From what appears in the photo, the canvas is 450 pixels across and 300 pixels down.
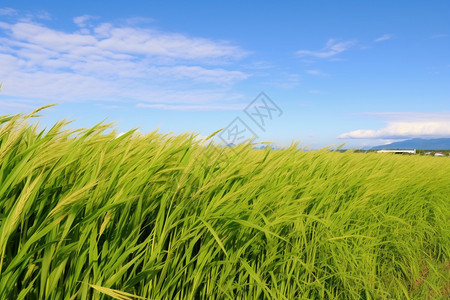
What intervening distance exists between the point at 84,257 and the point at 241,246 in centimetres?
67

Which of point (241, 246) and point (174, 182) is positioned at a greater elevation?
point (174, 182)

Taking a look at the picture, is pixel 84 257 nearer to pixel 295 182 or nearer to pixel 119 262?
pixel 119 262

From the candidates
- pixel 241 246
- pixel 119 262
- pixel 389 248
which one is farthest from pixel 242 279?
pixel 389 248

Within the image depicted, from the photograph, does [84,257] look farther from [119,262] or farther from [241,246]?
[241,246]

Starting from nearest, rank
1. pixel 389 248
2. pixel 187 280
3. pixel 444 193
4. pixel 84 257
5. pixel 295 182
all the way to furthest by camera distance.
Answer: pixel 84 257, pixel 187 280, pixel 295 182, pixel 389 248, pixel 444 193

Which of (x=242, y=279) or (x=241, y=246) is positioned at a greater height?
(x=241, y=246)

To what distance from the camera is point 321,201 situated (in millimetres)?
2027

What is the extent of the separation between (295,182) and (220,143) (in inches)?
20.9

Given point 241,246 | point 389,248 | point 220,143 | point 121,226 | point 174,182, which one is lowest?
point 389,248

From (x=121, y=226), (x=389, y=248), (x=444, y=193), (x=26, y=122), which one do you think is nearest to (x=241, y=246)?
(x=121, y=226)

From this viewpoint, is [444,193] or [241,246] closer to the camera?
[241,246]

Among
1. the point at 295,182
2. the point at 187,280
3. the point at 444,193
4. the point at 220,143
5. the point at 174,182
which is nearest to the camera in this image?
the point at 187,280

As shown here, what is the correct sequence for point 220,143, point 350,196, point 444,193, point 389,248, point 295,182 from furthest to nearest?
point 444,193 < point 389,248 < point 350,196 < point 295,182 < point 220,143

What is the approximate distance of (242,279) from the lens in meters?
1.45
